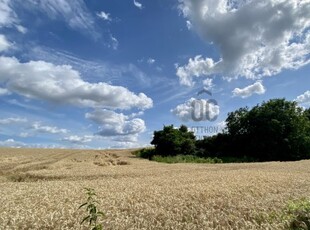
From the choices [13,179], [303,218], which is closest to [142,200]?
[303,218]

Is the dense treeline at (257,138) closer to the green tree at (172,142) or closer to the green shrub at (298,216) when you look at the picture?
the green tree at (172,142)

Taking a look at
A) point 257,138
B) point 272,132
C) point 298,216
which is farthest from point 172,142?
point 298,216

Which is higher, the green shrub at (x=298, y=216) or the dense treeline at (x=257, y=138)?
the dense treeline at (x=257, y=138)

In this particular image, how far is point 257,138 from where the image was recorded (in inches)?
1677

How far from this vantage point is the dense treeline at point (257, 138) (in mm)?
41781

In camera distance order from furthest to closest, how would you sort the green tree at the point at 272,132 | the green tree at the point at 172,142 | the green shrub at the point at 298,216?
the green tree at the point at 172,142 < the green tree at the point at 272,132 < the green shrub at the point at 298,216

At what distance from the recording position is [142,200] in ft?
30.7

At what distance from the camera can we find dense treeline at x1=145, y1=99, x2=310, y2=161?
4178cm

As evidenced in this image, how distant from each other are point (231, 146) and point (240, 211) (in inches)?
1466

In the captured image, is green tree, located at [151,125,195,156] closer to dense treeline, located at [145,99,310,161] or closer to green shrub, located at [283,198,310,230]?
dense treeline, located at [145,99,310,161]

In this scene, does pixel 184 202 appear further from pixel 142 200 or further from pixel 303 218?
pixel 303 218

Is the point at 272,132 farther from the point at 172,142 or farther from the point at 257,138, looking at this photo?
the point at 172,142

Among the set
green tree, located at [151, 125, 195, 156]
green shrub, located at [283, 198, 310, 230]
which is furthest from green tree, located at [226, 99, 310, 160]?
green shrub, located at [283, 198, 310, 230]

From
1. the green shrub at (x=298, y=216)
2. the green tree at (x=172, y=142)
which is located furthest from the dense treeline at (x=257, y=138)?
the green shrub at (x=298, y=216)
